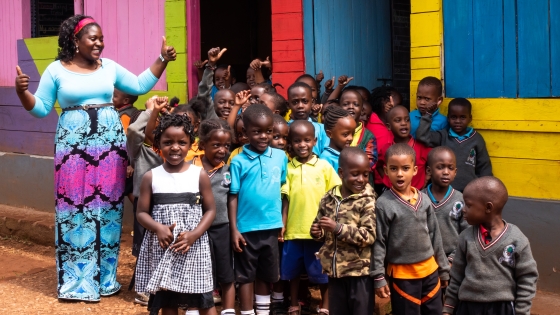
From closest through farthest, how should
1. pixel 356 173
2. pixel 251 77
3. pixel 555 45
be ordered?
pixel 356 173, pixel 555 45, pixel 251 77

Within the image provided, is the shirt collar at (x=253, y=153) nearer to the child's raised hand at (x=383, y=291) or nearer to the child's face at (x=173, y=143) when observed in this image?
the child's face at (x=173, y=143)

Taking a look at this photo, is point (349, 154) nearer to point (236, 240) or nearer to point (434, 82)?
point (236, 240)

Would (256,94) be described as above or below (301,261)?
above

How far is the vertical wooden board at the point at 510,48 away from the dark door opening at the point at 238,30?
574cm

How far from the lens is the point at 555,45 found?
16.2 ft

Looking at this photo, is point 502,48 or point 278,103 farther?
point 278,103

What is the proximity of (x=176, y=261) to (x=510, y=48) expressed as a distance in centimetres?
277

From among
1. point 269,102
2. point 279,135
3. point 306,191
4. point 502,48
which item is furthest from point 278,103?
point 502,48

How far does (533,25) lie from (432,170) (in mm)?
1471

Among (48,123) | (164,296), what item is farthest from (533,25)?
(48,123)

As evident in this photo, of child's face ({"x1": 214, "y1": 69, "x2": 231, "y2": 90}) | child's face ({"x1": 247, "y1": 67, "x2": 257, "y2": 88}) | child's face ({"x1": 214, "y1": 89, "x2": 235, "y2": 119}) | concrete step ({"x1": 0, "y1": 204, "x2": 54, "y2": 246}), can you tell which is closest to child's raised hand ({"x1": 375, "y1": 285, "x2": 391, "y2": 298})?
child's face ({"x1": 214, "y1": 89, "x2": 235, "y2": 119})

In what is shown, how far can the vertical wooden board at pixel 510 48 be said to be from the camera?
5.13 metres

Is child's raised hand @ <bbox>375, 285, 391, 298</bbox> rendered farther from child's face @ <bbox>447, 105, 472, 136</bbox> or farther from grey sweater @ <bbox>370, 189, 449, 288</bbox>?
child's face @ <bbox>447, 105, 472, 136</bbox>

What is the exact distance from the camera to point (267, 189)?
460cm
